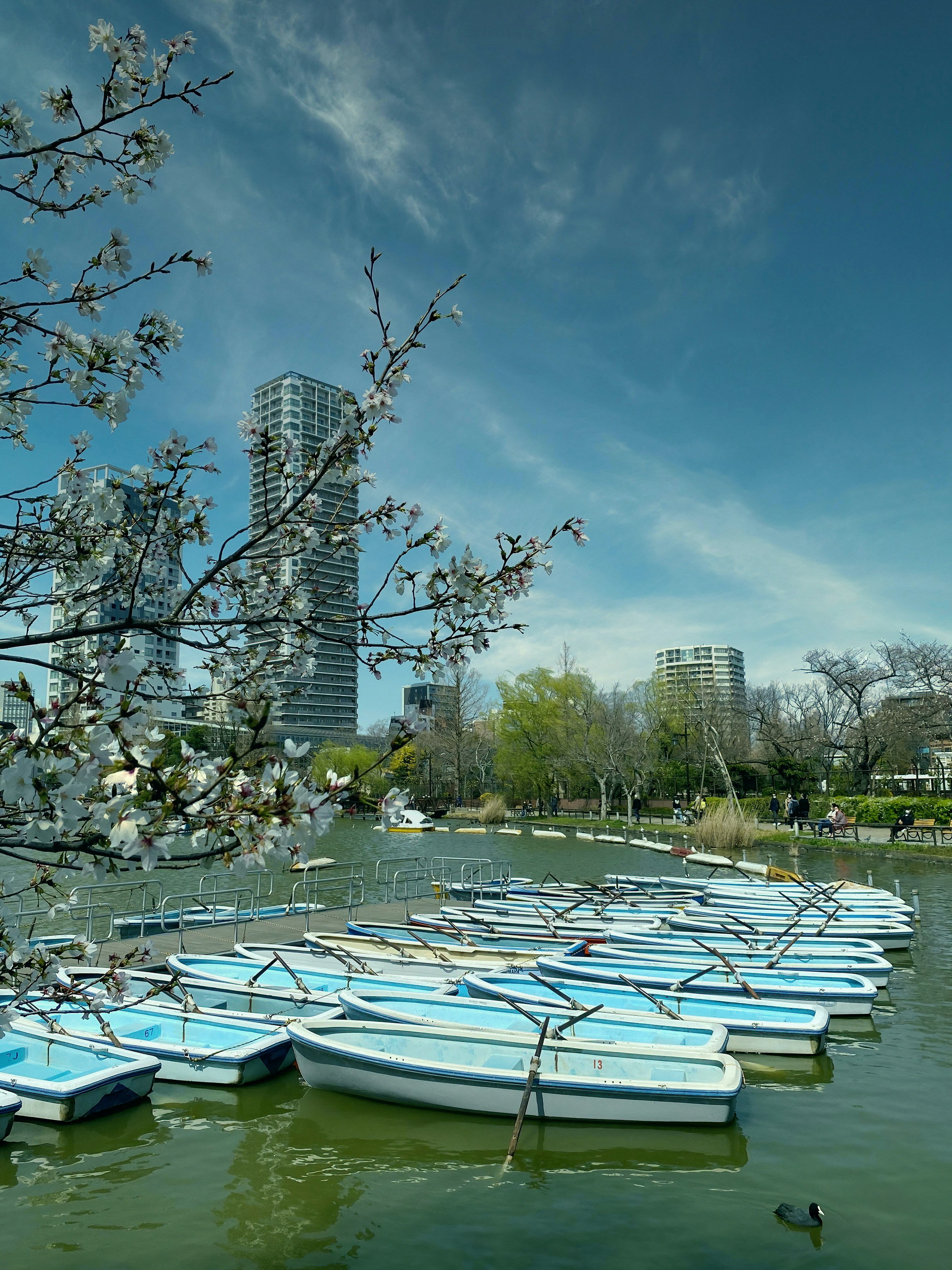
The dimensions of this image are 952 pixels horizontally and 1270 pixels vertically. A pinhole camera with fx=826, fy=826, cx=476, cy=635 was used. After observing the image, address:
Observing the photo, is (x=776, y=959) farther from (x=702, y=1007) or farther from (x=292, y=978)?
(x=292, y=978)

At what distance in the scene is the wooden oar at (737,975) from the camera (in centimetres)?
1105

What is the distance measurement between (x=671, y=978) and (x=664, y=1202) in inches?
191

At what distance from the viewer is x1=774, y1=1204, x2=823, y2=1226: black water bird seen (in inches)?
259

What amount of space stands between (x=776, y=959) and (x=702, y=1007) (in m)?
2.44

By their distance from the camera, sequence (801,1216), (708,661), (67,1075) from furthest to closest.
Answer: (708,661) → (67,1075) → (801,1216)

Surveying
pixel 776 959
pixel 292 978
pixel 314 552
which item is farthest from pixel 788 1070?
pixel 314 552

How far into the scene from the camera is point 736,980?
11.6 meters

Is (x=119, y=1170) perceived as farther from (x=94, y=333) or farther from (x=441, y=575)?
(x=94, y=333)

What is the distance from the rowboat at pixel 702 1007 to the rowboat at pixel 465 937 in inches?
106

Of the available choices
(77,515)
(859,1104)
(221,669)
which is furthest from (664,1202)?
(77,515)

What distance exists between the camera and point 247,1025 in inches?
386

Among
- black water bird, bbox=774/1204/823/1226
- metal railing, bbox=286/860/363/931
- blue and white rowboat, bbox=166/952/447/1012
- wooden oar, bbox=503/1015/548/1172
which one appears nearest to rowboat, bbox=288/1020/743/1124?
wooden oar, bbox=503/1015/548/1172

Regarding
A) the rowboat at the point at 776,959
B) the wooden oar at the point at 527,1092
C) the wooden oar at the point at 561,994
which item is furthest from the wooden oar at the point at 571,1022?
the rowboat at the point at 776,959

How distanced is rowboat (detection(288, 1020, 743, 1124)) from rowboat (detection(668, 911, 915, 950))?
7.41 m
